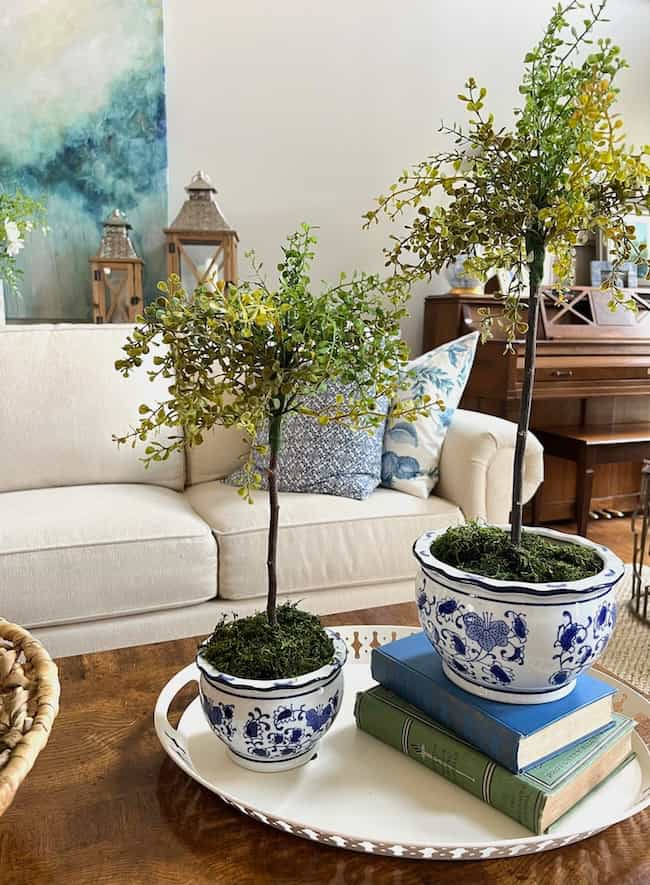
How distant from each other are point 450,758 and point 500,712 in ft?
0.28

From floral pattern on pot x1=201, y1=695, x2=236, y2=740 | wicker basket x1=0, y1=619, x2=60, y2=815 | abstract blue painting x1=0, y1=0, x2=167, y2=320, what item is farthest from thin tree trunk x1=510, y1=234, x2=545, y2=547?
abstract blue painting x1=0, y1=0, x2=167, y2=320

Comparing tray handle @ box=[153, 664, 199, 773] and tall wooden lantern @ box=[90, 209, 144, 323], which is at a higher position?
tall wooden lantern @ box=[90, 209, 144, 323]

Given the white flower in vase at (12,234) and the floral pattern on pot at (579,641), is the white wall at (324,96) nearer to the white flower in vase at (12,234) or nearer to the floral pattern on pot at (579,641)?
the white flower in vase at (12,234)

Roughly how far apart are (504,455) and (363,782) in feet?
4.45

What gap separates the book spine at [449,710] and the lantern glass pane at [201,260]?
2.15m

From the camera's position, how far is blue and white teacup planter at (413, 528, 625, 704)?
2.67 feet

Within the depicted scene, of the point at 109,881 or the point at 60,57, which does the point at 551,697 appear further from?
the point at 60,57

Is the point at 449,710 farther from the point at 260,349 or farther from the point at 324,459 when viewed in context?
the point at 324,459

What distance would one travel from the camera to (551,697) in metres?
0.88

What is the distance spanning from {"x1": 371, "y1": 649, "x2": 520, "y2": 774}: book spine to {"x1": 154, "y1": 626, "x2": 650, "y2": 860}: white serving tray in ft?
0.21

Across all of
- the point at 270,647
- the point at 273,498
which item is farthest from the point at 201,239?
the point at 270,647

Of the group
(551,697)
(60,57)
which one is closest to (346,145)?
(60,57)

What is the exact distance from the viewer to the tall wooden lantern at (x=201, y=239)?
2887 millimetres

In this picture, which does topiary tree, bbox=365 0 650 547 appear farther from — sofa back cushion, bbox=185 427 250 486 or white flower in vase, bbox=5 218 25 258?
white flower in vase, bbox=5 218 25 258
